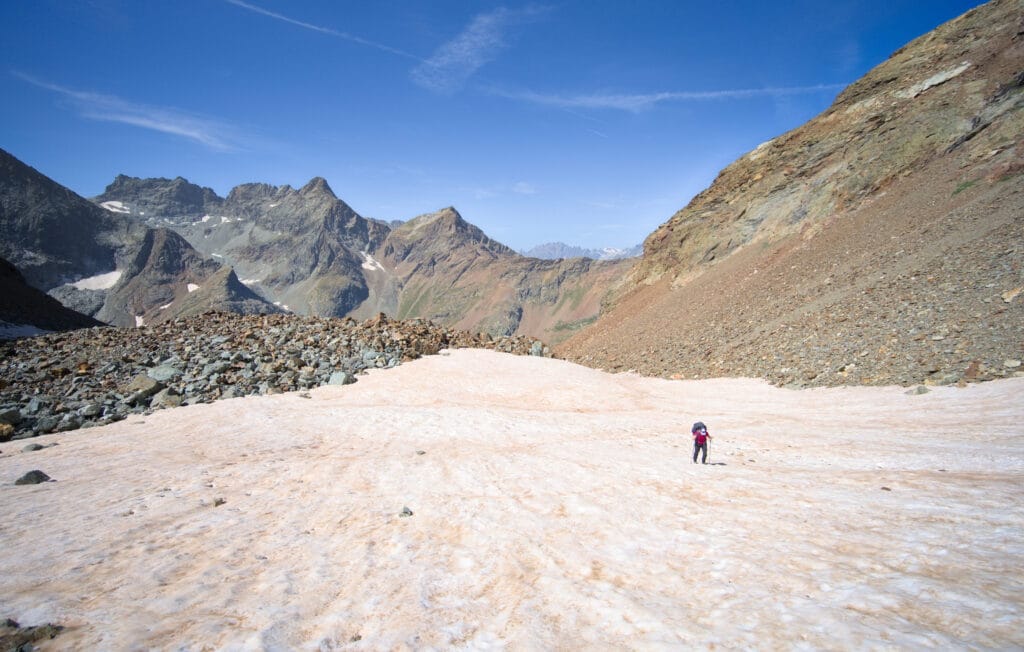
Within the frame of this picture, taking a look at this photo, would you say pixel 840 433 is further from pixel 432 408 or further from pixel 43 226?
pixel 43 226

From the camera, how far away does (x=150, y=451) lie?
34.3ft

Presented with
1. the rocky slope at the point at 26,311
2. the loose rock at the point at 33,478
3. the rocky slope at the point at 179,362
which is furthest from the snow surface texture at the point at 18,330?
the loose rock at the point at 33,478

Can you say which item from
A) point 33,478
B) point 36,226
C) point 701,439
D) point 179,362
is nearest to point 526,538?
point 701,439

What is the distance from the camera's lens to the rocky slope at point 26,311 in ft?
130

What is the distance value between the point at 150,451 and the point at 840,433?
17273 mm

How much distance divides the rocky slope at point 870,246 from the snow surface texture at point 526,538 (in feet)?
19.0

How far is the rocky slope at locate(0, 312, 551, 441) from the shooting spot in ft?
46.1

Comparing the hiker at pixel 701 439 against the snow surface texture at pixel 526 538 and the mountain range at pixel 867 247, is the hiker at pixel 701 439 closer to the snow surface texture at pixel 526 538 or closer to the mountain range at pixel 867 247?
the snow surface texture at pixel 526 538

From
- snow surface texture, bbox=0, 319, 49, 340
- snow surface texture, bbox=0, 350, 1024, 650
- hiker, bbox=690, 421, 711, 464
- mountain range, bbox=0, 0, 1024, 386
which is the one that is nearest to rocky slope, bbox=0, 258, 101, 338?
snow surface texture, bbox=0, 319, 49, 340

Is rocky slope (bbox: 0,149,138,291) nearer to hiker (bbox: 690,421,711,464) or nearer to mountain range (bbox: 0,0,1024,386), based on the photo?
mountain range (bbox: 0,0,1024,386)

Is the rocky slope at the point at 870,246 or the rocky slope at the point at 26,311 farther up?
the rocky slope at the point at 870,246

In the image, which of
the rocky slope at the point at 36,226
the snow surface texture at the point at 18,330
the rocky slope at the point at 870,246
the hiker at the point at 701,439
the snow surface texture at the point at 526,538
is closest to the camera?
the snow surface texture at the point at 526,538

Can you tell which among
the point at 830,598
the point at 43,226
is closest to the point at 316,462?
the point at 830,598

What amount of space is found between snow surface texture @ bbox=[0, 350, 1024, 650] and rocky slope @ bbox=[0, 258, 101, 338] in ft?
138
